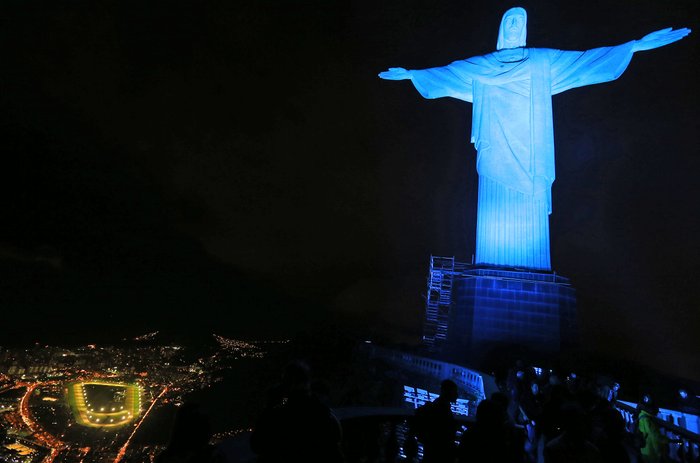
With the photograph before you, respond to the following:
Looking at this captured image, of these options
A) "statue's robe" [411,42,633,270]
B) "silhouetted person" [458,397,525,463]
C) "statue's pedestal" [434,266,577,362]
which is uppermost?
"statue's robe" [411,42,633,270]

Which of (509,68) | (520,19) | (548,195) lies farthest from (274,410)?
(520,19)

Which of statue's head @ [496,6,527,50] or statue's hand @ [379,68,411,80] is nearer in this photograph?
statue's head @ [496,6,527,50]

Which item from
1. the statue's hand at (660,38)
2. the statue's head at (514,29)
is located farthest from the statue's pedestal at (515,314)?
the statue's head at (514,29)

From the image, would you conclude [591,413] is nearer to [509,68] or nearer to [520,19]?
[509,68]

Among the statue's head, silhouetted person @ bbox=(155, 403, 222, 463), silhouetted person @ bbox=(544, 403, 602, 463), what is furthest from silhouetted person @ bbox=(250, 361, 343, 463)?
the statue's head

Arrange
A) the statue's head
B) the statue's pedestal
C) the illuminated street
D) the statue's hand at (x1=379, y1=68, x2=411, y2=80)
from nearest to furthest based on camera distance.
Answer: the statue's pedestal, the statue's head, the statue's hand at (x1=379, y1=68, x2=411, y2=80), the illuminated street

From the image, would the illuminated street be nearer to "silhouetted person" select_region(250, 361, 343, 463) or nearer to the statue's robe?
"silhouetted person" select_region(250, 361, 343, 463)
